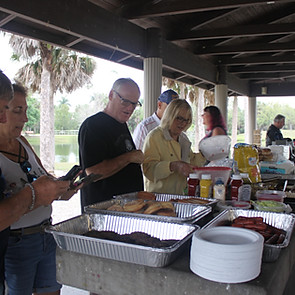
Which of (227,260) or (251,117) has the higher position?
(251,117)

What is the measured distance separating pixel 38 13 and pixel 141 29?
5.69ft

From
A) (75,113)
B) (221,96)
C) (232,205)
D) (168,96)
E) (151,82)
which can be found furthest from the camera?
(75,113)

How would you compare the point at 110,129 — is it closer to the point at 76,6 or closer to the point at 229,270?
the point at 229,270

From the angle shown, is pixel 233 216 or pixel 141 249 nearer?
pixel 141 249

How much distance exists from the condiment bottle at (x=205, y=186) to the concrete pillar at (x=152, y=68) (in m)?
2.58

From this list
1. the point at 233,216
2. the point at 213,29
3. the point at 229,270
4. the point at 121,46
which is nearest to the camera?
the point at 229,270

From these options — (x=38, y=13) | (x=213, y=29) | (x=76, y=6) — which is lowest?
(x=38, y=13)

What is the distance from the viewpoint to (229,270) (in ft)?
3.07

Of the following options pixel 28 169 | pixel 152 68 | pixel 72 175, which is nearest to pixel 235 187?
pixel 72 175

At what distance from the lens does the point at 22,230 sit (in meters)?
1.57

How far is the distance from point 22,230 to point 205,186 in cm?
101

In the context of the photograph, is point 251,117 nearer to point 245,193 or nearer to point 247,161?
point 247,161

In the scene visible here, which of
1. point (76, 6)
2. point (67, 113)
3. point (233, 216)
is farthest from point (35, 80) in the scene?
point (67, 113)

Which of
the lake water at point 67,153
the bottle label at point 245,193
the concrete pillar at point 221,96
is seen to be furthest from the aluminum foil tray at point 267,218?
the lake water at point 67,153
